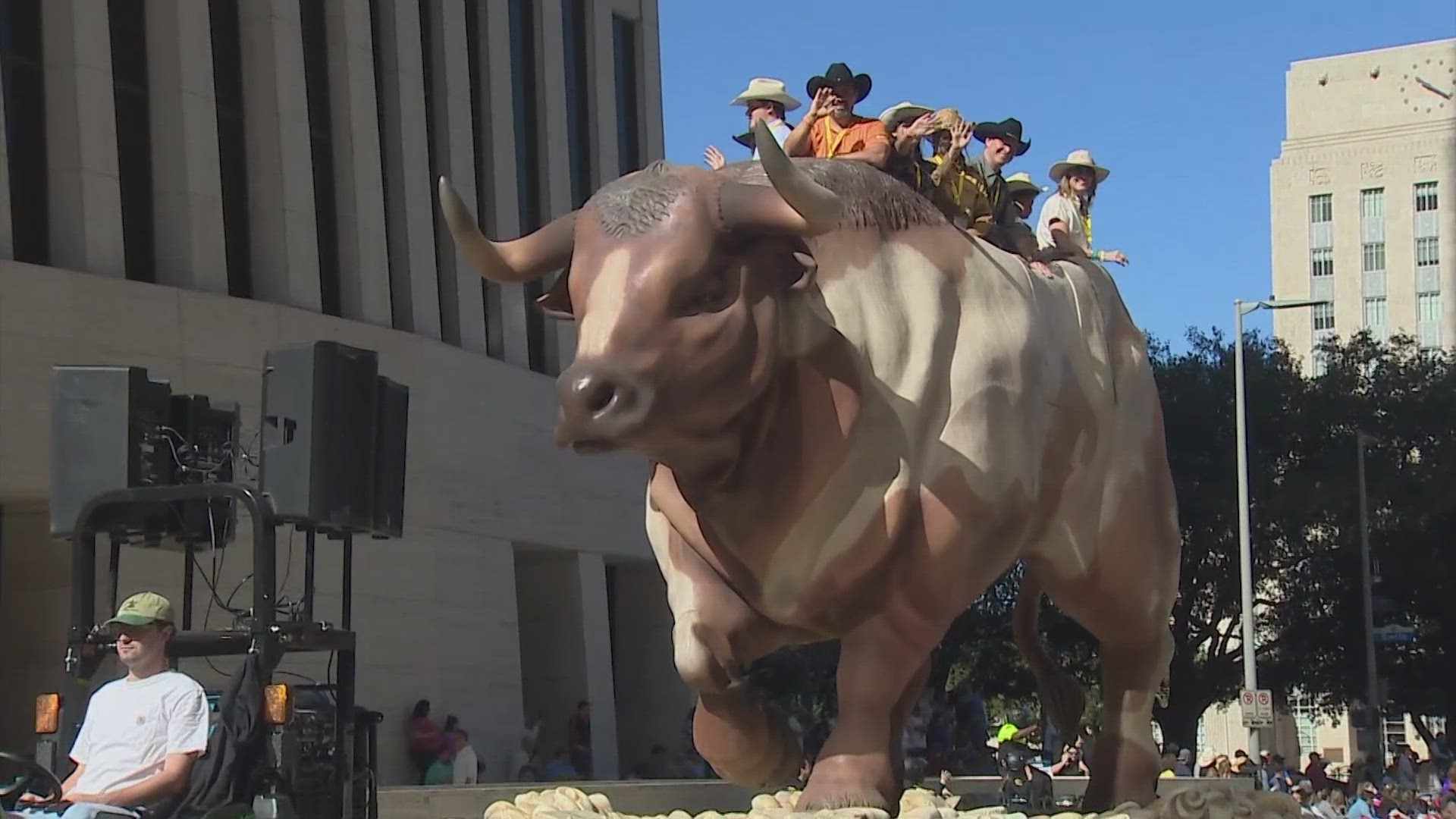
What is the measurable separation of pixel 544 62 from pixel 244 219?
690cm

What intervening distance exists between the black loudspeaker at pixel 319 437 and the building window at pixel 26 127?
14.7m

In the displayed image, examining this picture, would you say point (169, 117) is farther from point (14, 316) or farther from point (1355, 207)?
point (1355, 207)

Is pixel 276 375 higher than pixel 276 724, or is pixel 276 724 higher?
pixel 276 375

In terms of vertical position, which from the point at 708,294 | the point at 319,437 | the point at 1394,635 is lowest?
the point at 1394,635

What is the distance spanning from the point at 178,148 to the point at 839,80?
56.9ft

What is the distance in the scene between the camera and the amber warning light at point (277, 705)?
20.4 feet

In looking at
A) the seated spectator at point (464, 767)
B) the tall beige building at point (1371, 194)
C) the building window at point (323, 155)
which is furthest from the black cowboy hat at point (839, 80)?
the tall beige building at point (1371, 194)

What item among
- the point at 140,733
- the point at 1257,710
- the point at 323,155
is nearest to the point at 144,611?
the point at 140,733

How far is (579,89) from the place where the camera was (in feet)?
101

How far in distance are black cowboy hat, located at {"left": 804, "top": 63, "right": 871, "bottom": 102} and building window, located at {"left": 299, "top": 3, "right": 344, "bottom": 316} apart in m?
19.2

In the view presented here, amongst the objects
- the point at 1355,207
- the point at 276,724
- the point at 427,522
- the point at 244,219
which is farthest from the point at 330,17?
the point at 1355,207

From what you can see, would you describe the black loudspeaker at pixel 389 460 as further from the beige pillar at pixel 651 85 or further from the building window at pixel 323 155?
the beige pillar at pixel 651 85

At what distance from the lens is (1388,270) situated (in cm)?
9044

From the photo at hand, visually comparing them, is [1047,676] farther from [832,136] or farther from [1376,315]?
[1376,315]
